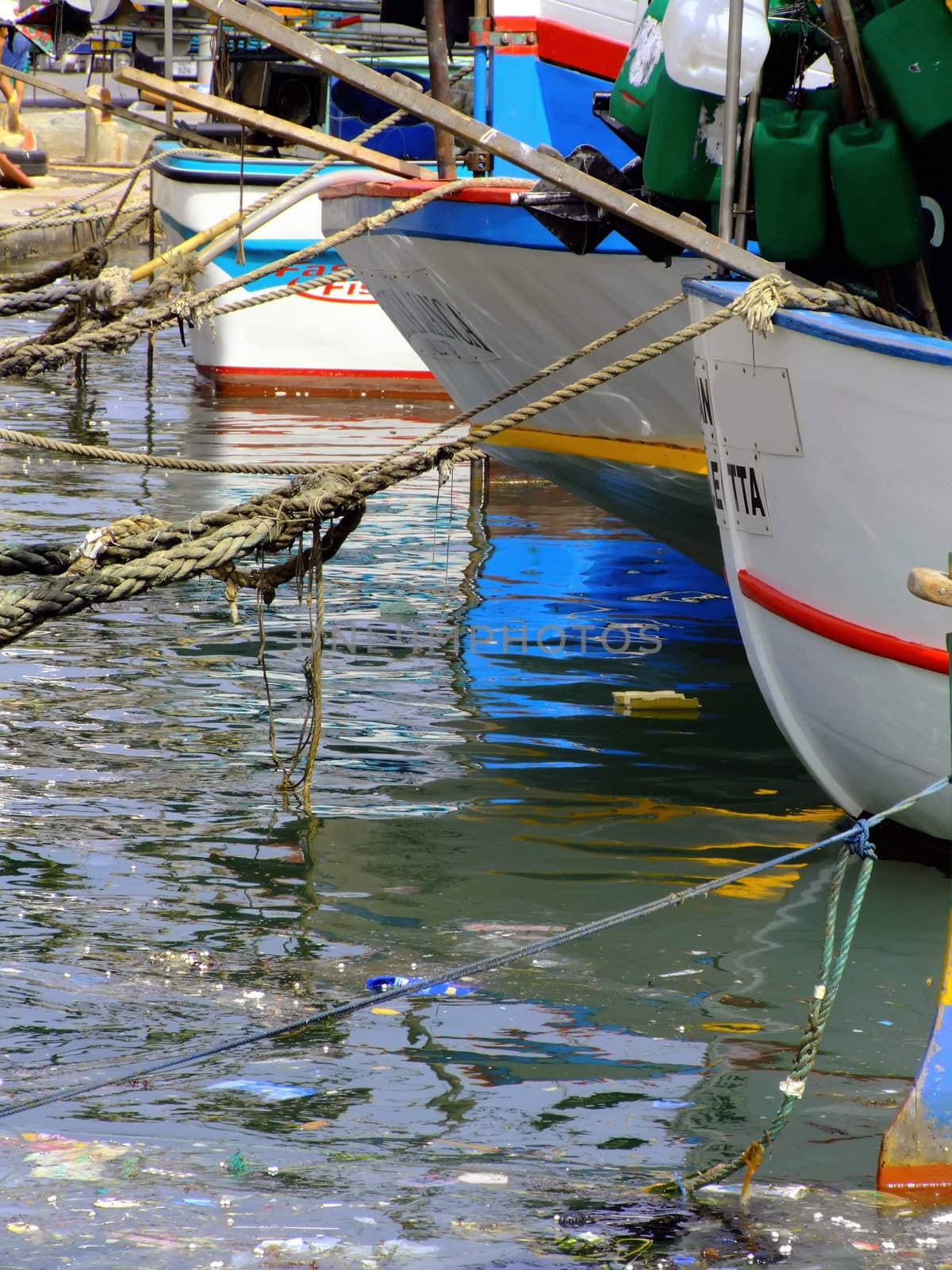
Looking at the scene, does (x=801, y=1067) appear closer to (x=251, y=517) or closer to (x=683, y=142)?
(x=251, y=517)

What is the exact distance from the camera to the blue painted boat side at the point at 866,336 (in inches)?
169

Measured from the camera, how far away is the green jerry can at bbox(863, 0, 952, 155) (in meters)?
4.85

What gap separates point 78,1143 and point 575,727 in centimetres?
335

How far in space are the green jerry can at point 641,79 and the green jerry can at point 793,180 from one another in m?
1.10

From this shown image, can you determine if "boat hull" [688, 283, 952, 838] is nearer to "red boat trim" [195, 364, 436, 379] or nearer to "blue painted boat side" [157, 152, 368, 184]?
"blue painted boat side" [157, 152, 368, 184]

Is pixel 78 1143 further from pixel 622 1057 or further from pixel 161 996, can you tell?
pixel 622 1057

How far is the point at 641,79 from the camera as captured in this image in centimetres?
640

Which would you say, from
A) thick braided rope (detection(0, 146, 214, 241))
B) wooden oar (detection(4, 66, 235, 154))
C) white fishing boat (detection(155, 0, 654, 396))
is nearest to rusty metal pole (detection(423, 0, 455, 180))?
wooden oar (detection(4, 66, 235, 154))

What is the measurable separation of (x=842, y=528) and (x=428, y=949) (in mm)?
1584

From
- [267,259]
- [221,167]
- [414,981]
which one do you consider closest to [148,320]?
[414,981]

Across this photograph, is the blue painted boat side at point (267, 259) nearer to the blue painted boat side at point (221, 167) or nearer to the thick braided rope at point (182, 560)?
the blue painted boat side at point (221, 167)

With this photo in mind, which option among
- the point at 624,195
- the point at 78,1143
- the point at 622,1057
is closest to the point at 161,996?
the point at 78,1143

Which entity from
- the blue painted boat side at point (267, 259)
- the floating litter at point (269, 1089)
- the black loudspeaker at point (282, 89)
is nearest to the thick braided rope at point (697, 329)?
the floating litter at point (269, 1089)

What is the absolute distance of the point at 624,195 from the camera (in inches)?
193
